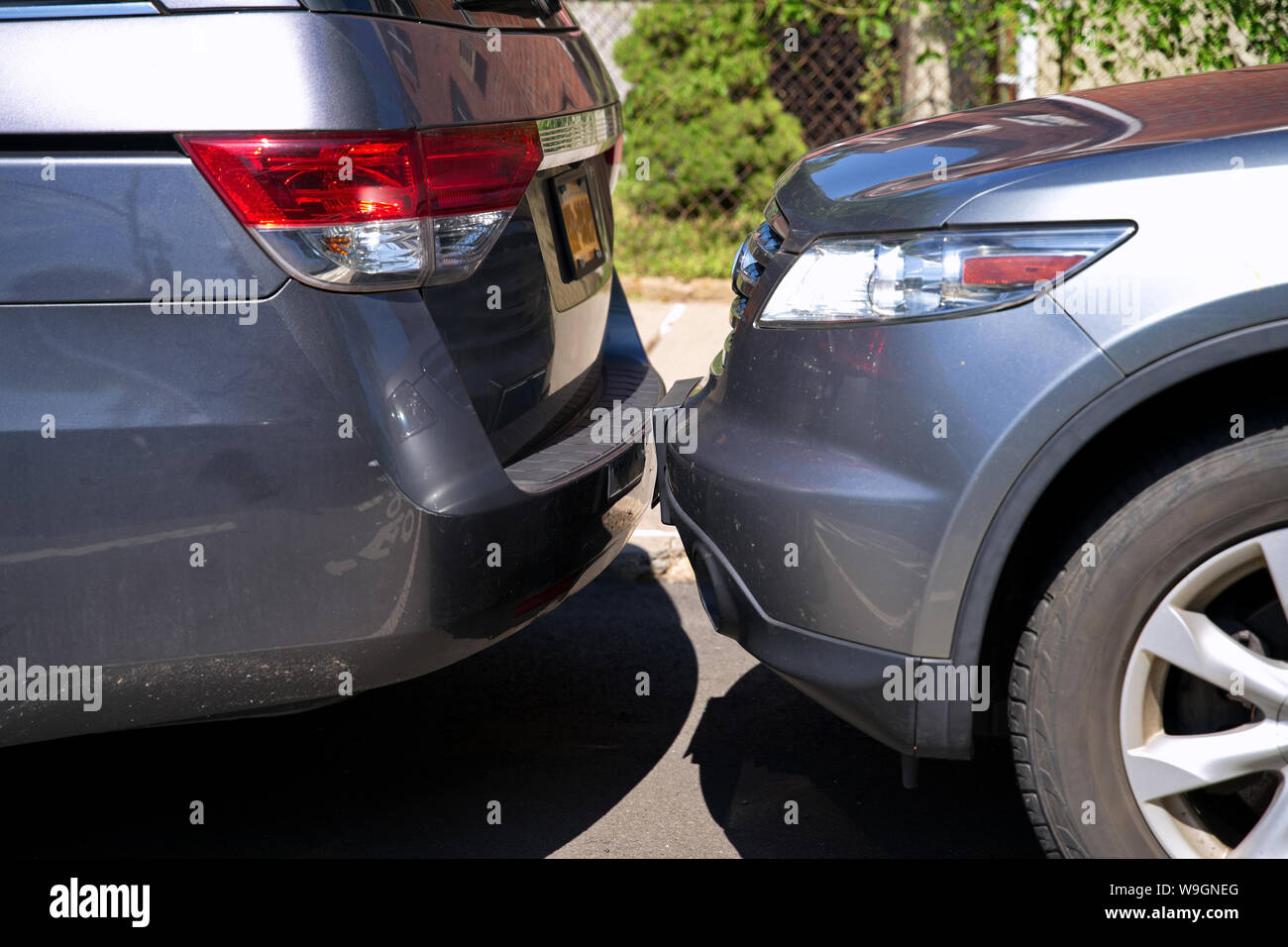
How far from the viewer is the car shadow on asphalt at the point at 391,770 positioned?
2607 millimetres

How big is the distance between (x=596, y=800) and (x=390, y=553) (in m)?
0.96

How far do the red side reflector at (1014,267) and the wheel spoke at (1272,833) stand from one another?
2.81ft

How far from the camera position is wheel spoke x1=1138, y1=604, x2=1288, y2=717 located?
6.20 ft

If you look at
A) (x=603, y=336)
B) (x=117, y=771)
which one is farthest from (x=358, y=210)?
(x=117, y=771)

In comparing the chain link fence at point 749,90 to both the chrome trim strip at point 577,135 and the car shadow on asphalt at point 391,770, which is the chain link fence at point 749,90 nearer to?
the chrome trim strip at point 577,135

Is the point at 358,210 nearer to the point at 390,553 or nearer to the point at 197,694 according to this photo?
the point at 390,553

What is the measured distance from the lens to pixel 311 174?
1.95 m

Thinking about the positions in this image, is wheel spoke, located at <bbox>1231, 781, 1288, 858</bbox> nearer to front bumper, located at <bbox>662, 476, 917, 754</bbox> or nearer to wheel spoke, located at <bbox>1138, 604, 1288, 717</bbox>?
wheel spoke, located at <bbox>1138, 604, 1288, 717</bbox>

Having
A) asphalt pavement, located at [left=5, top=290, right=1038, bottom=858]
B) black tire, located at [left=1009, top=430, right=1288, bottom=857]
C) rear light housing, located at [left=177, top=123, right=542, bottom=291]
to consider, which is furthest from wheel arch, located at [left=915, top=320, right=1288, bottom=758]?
rear light housing, located at [left=177, top=123, right=542, bottom=291]

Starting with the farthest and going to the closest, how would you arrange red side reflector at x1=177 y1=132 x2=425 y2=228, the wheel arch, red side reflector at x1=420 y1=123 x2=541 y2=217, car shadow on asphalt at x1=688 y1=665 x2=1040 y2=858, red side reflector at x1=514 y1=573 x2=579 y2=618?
car shadow on asphalt at x1=688 y1=665 x2=1040 y2=858
red side reflector at x1=514 y1=573 x2=579 y2=618
red side reflector at x1=420 y1=123 x2=541 y2=217
red side reflector at x1=177 y1=132 x2=425 y2=228
the wheel arch

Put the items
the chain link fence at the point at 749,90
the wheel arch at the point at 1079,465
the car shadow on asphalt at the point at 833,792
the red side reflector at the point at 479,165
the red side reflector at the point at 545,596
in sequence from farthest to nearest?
the chain link fence at the point at 749,90
the car shadow on asphalt at the point at 833,792
the red side reflector at the point at 545,596
the red side reflector at the point at 479,165
the wheel arch at the point at 1079,465

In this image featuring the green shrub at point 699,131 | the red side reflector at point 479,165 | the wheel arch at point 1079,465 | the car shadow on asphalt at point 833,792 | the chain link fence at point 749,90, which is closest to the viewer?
the wheel arch at point 1079,465

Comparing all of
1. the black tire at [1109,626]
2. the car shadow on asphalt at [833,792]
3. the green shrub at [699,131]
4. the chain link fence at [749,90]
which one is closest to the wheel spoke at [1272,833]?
the black tire at [1109,626]

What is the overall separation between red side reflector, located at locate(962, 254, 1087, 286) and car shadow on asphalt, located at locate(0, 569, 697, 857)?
141cm
